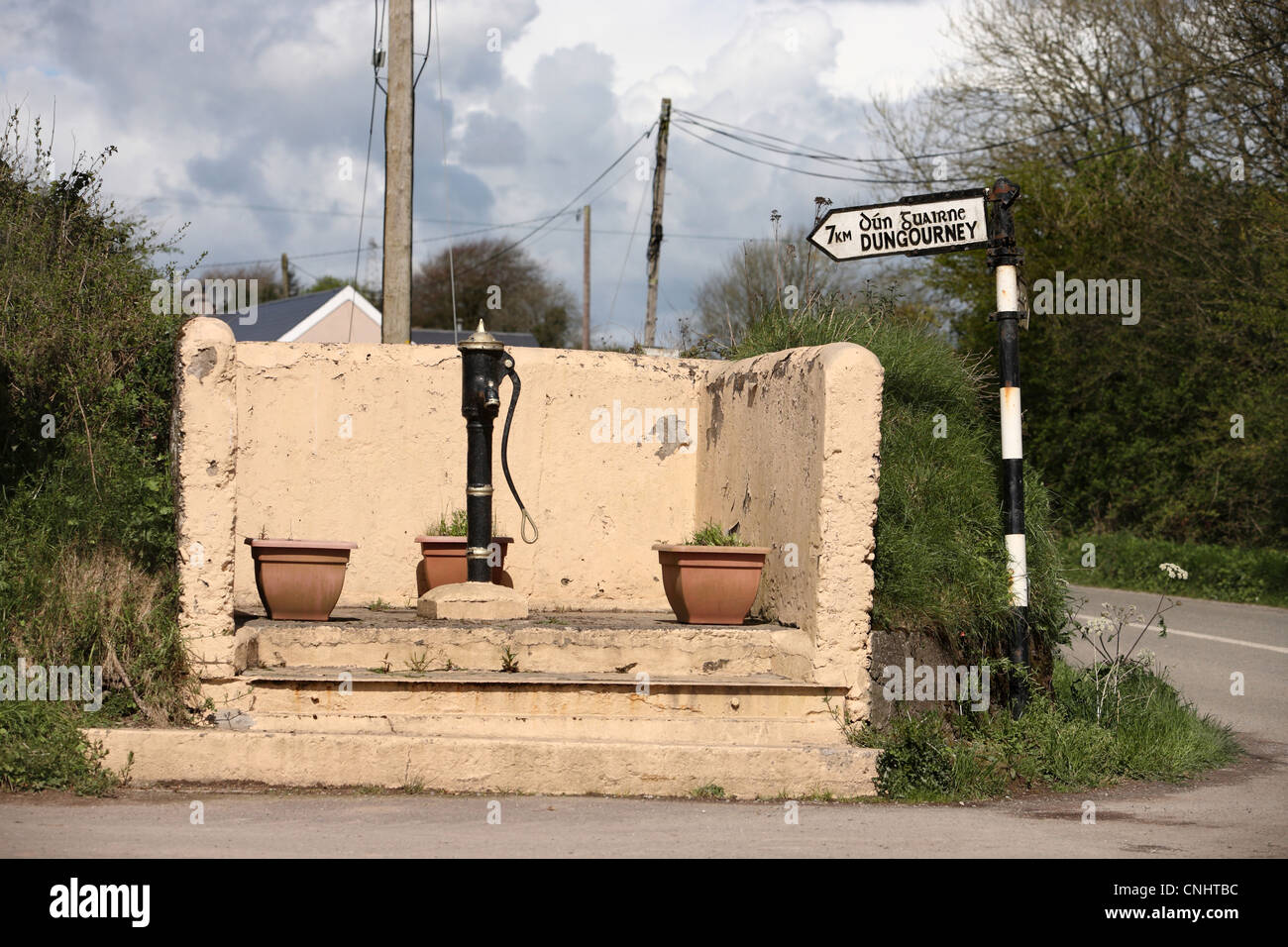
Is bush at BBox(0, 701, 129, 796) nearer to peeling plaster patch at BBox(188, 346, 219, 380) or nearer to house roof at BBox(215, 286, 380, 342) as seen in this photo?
peeling plaster patch at BBox(188, 346, 219, 380)

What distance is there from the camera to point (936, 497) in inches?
332

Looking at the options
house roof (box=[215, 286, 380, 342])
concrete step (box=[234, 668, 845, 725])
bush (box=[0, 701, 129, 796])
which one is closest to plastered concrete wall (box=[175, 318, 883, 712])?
concrete step (box=[234, 668, 845, 725])

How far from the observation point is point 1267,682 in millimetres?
11133

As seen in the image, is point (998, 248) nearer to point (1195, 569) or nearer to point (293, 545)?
point (293, 545)

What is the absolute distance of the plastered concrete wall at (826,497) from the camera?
7211 mm

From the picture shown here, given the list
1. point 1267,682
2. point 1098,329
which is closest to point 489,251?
point 1098,329

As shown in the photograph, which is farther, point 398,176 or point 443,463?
point 398,176

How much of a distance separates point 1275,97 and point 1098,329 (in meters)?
4.51

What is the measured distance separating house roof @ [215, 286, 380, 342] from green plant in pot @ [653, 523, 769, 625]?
657 inches

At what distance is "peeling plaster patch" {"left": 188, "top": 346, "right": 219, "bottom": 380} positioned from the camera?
6832 mm

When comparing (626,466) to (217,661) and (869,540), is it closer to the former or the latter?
(869,540)

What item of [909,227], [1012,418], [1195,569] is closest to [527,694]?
[1012,418]

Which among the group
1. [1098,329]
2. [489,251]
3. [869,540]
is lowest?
[869,540]

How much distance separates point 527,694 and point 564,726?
0.88 ft
